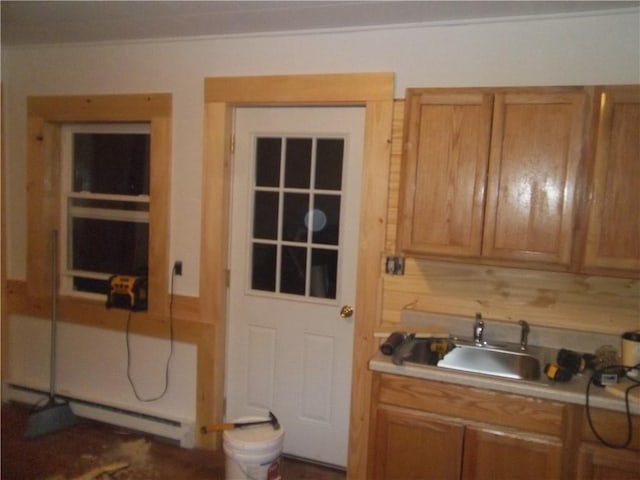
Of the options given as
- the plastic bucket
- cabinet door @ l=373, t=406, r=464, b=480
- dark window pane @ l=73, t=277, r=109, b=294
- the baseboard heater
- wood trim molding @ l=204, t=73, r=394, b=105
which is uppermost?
wood trim molding @ l=204, t=73, r=394, b=105

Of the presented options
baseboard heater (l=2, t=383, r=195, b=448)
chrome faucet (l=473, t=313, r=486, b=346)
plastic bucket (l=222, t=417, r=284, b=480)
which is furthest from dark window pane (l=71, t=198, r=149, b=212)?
chrome faucet (l=473, t=313, r=486, b=346)

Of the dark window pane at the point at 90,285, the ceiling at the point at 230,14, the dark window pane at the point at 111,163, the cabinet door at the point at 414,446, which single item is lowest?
the cabinet door at the point at 414,446

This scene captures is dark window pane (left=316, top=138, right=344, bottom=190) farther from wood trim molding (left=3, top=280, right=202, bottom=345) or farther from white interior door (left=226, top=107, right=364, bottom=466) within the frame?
wood trim molding (left=3, top=280, right=202, bottom=345)

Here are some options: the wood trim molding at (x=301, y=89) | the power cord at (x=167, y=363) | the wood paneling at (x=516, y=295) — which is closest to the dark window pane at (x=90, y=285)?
the power cord at (x=167, y=363)

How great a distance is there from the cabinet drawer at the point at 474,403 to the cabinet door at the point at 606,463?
13 cm

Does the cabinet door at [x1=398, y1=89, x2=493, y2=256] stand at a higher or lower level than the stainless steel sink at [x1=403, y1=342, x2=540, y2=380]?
higher

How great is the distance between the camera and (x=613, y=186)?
1.93 meters

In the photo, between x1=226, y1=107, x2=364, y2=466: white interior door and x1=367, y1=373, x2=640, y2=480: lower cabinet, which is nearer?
x1=367, y1=373, x2=640, y2=480: lower cabinet

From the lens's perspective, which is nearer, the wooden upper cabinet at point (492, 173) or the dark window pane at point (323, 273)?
the wooden upper cabinet at point (492, 173)

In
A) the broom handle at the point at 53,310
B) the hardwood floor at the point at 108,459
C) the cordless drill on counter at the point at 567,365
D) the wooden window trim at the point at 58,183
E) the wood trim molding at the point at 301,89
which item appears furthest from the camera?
the broom handle at the point at 53,310

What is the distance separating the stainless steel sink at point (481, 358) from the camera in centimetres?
225

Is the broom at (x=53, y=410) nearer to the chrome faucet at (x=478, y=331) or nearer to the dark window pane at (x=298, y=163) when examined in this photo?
the dark window pane at (x=298, y=163)

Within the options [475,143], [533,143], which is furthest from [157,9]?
[533,143]

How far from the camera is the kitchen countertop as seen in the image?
1801 mm
